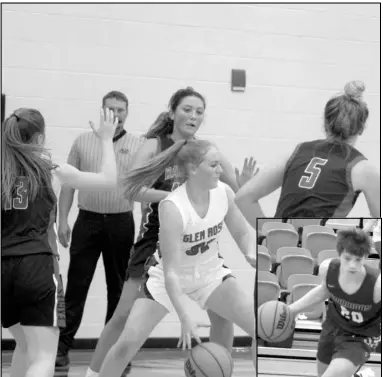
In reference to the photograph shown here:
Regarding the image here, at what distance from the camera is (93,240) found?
6.89 m

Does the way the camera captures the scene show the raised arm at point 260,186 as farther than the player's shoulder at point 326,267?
Yes

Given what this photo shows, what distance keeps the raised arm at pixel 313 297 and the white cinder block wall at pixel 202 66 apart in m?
4.14

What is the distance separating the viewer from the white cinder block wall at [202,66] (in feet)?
25.8

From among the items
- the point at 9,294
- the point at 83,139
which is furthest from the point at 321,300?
the point at 83,139

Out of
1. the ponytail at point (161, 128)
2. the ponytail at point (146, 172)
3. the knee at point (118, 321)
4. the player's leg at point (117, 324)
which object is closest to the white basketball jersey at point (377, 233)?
the ponytail at point (146, 172)

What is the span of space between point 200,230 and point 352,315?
1.21m

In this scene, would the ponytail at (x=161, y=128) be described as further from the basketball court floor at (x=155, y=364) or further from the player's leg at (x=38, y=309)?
the basketball court floor at (x=155, y=364)

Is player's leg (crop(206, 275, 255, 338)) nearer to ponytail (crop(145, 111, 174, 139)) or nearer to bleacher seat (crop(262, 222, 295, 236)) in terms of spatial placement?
bleacher seat (crop(262, 222, 295, 236))

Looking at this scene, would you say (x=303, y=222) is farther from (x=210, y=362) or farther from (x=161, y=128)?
(x=161, y=128)

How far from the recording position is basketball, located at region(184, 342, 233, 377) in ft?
15.7

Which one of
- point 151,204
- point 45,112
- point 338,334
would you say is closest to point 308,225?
point 338,334

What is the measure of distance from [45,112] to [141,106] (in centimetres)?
87

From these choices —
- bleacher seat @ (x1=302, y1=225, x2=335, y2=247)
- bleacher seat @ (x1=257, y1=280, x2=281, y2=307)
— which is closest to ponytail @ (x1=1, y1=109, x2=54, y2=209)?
bleacher seat @ (x1=257, y1=280, x2=281, y2=307)

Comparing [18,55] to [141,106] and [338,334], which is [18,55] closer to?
[141,106]
